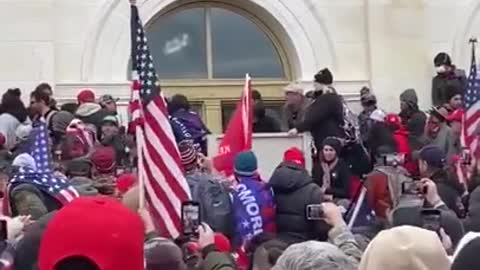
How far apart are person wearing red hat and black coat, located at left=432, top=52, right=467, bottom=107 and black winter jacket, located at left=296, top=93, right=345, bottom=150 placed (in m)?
3.55

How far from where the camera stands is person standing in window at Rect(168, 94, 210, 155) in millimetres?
14352

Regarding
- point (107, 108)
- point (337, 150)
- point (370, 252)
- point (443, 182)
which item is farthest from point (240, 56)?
point (370, 252)

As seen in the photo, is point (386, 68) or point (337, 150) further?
point (386, 68)

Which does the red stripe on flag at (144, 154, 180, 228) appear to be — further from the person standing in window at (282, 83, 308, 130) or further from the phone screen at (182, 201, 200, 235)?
the person standing in window at (282, 83, 308, 130)

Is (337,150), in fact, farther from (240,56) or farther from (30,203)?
(240,56)

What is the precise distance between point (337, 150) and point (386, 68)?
6.48m

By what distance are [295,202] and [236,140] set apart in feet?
8.15

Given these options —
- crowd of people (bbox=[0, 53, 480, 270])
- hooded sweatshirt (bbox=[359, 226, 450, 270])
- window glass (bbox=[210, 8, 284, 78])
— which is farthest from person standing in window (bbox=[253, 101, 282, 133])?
hooded sweatshirt (bbox=[359, 226, 450, 270])

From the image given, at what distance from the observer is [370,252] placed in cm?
420

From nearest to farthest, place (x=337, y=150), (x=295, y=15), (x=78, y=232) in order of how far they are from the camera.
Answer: (x=78, y=232)
(x=337, y=150)
(x=295, y=15)

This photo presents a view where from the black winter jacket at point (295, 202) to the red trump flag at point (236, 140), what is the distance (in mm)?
1527

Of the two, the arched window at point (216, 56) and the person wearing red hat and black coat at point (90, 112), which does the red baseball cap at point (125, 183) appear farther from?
the arched window at point (216, 56)

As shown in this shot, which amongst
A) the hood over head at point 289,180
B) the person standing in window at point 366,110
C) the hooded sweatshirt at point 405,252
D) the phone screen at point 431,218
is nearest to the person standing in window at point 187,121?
the person standing in window at point 366,110

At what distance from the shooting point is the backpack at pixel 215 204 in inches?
411
